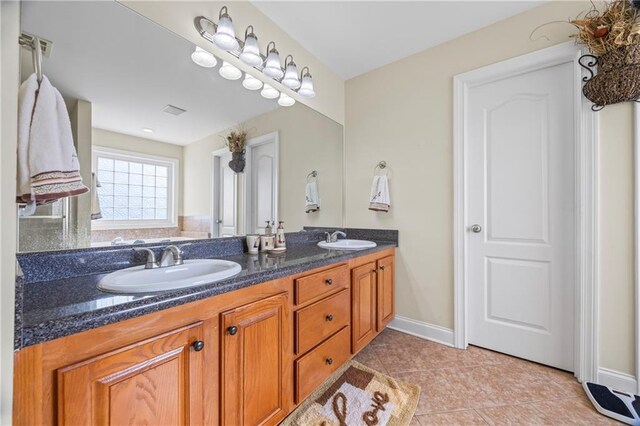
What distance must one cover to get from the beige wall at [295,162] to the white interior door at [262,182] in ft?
0.19

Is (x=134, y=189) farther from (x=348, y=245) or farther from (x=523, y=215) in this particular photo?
(x=523, y=215)

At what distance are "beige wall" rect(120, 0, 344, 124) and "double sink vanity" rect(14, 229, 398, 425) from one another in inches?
43.4

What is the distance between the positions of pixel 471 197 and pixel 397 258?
76 cm

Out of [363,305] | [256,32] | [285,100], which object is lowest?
[363,305]

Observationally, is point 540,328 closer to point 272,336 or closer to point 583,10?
point 272,336

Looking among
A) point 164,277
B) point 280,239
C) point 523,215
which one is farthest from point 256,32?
point 523,215

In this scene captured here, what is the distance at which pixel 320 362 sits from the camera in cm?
139

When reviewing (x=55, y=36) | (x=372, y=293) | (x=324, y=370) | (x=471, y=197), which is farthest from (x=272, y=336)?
(x=471, y=197)

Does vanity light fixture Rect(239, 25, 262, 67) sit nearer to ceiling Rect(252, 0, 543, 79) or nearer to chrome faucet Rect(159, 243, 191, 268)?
ceiling Rect(252, 0, 543, 79)

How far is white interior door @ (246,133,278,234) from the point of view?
71.8 inches

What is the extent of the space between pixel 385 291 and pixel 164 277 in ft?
5.10

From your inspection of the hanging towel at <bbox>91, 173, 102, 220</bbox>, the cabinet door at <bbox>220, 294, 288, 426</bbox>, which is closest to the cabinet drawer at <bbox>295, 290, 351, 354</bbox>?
the cabinet door at <bbox>220, 294, 288, 426</bbox>

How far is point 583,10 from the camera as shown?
5.19ft

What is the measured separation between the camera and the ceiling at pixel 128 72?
101 centimetres
